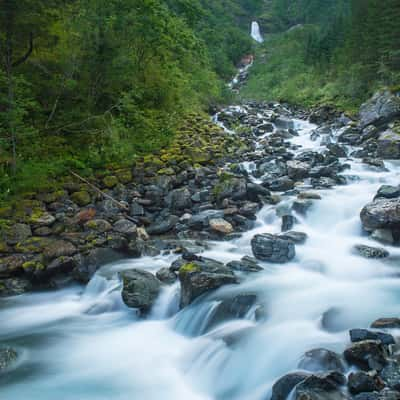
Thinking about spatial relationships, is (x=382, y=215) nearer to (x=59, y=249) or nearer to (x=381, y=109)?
(x=59, y=249)

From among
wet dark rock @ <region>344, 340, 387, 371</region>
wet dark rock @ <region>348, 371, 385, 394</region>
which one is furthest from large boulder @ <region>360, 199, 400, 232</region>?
wet dark rock @ <region>348, 371, 385, 394</region>

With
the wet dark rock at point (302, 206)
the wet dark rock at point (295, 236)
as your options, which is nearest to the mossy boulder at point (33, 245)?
the wet dark rock at point (295, 236)

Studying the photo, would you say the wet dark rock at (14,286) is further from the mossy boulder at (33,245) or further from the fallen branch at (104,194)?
the fallen branch at (104,194)

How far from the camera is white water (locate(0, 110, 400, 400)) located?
5199 millimetres

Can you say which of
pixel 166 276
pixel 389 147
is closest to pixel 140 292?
pixel 166 276

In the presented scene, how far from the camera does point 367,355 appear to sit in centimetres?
433

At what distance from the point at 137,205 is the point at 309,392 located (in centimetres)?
731

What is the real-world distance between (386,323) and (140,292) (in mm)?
4022

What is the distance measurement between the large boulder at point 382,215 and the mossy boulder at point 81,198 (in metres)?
6.94

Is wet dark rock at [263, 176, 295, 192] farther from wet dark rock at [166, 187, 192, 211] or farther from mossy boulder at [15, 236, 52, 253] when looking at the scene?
mossy boulder at [15, 236, 52, 253]

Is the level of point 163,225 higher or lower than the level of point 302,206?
lower

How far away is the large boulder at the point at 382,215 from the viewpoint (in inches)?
322

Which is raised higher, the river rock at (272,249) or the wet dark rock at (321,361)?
the river rock at (272,249)

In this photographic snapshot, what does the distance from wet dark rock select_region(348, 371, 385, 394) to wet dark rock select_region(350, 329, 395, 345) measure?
2.36 ft
